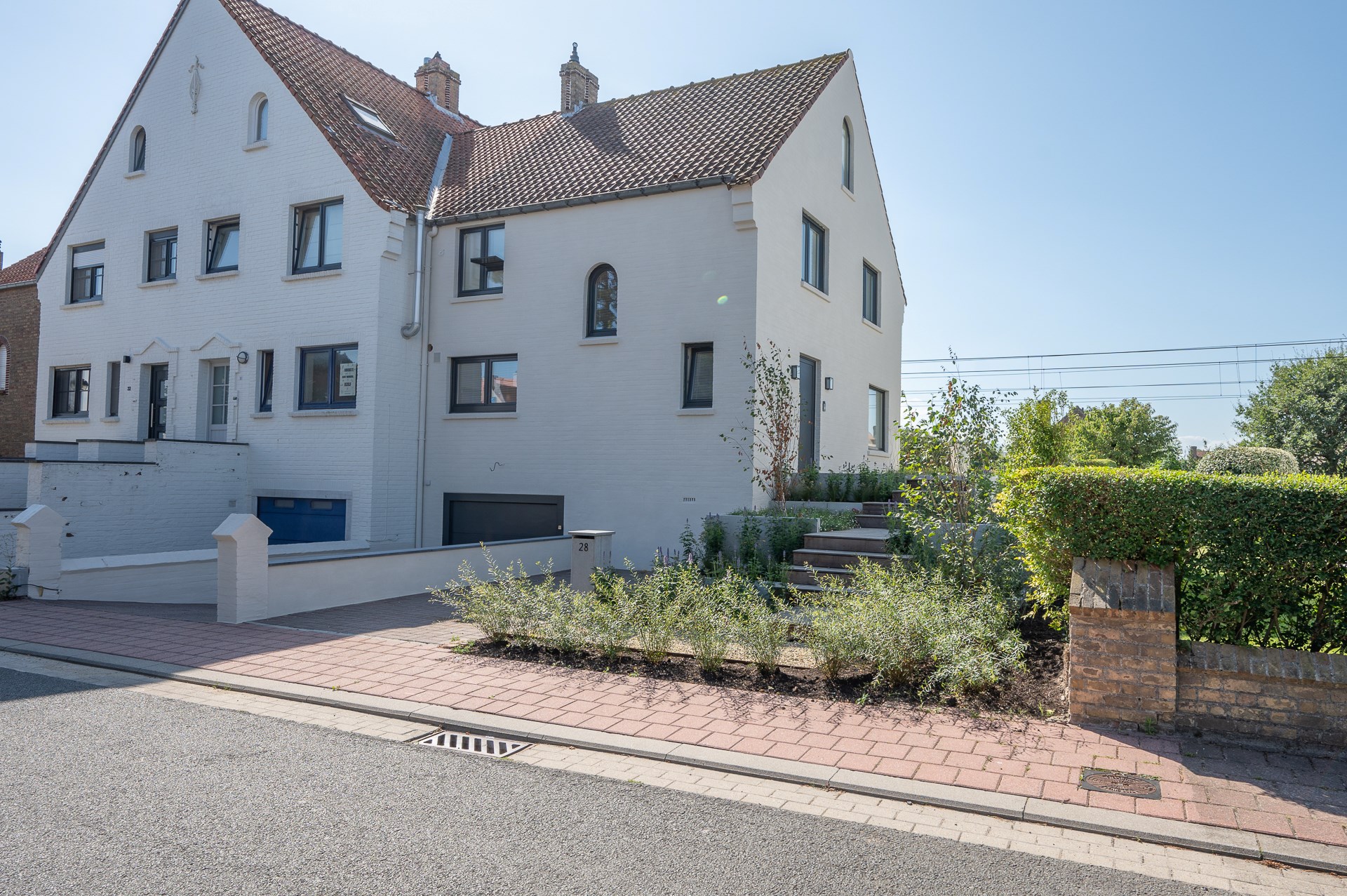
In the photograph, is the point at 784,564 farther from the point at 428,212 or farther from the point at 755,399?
the point at 428,212

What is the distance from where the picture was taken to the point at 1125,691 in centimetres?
580

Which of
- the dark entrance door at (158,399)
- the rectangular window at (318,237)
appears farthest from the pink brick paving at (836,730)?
the dark entrance door at (158,399)

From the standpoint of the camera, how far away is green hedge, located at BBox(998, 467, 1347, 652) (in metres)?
5.46

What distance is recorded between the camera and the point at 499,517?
16797 mm

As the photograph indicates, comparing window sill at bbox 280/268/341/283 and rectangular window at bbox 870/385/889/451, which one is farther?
rectangular window at bbox 870/385/889/451

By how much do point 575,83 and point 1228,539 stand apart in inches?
715

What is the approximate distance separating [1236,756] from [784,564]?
6331 millimetres

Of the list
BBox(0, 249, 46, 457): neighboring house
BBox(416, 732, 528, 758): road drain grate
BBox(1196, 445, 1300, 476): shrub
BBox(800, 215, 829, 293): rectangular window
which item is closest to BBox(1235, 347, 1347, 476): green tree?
BBox(1196, 445, 1300, 476): shrub

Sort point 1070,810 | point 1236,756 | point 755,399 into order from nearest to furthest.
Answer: point 1070,810, point 1236,756, point 755,399

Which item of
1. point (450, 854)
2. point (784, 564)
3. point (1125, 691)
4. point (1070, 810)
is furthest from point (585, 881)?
point (784, 564)

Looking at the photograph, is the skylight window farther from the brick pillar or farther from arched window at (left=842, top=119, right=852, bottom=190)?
the brick pillar

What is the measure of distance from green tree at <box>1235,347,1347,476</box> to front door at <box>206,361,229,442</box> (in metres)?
32.5

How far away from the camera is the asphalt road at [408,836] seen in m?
3.77

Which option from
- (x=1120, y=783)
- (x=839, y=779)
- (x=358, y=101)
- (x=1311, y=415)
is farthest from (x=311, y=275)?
(x=1311, y=415)
